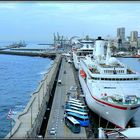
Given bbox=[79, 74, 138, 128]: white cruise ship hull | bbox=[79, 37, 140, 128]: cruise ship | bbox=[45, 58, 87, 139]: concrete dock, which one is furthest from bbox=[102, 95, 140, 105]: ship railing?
bbox=[45, 58, 87, 139]: concrete dock

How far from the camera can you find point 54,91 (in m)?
36.7

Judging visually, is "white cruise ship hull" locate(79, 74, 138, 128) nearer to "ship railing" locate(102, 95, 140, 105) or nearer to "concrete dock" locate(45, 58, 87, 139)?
"ship railing" locate(102, 95, 140, 105)

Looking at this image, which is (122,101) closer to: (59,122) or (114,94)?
(114,94)

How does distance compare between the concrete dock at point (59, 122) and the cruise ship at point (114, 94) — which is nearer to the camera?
the concrete dock at point (59, 122)

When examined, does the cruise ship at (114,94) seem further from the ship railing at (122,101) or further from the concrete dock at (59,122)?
the concrete dock at (59,122)

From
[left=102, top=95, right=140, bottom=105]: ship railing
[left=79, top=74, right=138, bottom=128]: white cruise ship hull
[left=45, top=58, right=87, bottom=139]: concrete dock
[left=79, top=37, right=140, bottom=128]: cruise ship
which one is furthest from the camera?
[left=102, top=95, right=140, bottom=105]: ship railing

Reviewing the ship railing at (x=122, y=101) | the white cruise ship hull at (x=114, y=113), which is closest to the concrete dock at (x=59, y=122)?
the white cruise ship hull at (x=114, y=113)

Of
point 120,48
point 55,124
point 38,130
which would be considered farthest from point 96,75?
point 120,48

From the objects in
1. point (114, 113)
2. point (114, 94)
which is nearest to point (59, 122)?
point (114, 113)

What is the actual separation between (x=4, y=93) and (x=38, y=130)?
70.3ft

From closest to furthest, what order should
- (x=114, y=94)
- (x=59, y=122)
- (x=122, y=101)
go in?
(x=59, y=122)
(x=122, y=101)
(x=114, y=94)

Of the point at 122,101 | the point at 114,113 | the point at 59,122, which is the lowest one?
the point at 59,122

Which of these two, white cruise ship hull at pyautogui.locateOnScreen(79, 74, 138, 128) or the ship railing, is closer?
white cruise ship hull at pyautogui.locateOnScreen(79, 74, 138, 128)

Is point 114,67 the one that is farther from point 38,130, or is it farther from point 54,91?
point 38,130
